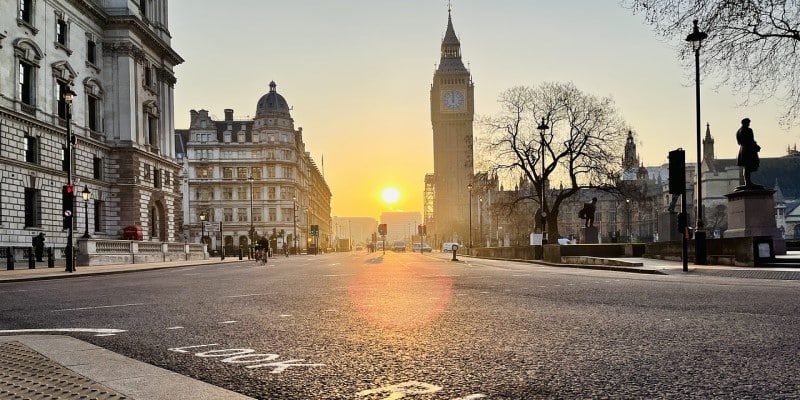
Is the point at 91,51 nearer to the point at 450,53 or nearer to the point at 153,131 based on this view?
the point at 153,131

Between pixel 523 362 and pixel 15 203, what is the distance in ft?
131

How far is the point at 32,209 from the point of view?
1559 inches

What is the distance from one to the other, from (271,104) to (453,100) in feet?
261

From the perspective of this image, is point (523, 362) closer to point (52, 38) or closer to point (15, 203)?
point (15, 203)

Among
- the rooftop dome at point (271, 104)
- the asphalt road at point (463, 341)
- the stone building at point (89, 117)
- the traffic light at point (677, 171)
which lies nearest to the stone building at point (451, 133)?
the rooftop dome at point (271, 104)

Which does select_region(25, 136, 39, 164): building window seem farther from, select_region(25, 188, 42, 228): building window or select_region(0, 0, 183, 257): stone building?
select_region(25, 188, 42, 228): building window

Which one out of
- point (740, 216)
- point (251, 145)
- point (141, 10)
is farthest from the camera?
point (251, 145)

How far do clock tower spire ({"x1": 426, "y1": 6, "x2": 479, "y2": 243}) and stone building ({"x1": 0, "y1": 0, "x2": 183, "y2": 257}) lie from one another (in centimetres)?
9488

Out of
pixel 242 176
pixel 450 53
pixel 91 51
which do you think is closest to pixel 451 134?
pixel 450 53

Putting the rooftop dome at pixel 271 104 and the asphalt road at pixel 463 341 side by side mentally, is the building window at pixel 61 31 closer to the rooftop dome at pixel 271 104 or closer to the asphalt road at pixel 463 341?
the asphalt road at pixel 463 341

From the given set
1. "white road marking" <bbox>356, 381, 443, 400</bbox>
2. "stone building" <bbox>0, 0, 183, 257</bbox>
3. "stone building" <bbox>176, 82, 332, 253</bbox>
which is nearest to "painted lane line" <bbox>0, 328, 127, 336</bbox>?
"white road marking" <bbox>356, 381, 443, 400</bbox>

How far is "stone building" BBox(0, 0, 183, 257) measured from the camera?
37.9 meters

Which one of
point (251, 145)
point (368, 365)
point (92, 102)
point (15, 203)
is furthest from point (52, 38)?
point (251, 145)

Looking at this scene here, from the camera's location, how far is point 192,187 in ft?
361
